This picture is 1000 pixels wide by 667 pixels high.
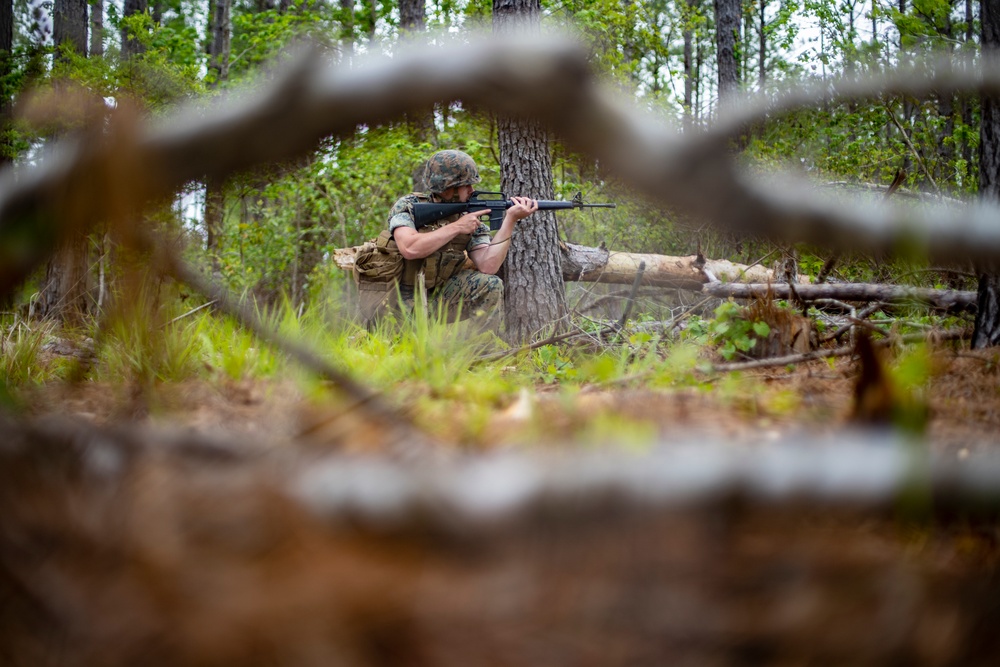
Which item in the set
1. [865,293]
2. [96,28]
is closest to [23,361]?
[865,293]

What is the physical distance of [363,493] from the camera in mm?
873

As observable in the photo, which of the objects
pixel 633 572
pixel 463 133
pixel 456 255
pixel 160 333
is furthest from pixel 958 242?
pixel 463 133

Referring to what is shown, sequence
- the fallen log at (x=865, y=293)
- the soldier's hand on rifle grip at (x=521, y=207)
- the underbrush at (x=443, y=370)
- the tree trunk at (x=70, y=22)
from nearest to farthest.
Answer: the underbrush at (x=443, y=370) < the fallen log at (x=865, y=293) < the soldier's hand on rifle grip at (x=521, y=207) < the tree trunk at (x=70, y=22)

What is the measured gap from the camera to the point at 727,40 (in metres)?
12.4

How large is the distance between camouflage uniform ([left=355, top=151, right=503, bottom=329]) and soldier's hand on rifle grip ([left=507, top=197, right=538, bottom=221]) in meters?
0.44

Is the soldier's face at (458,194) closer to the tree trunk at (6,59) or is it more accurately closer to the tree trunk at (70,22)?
the tree trunk at (6,59)

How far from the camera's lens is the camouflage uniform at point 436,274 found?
5.23 m

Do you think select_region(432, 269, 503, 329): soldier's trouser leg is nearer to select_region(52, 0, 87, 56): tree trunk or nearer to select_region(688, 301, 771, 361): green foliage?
select_region(688, 301, 771, 361): green foliage

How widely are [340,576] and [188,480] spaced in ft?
0.87

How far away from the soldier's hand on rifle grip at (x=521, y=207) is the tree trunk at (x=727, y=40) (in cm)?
869

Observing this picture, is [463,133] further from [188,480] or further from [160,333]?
[188,480]

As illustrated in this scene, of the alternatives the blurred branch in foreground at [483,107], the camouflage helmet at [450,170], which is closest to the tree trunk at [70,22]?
the camouflage helmet at [450,170]

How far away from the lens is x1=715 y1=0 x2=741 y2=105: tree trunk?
40.4ft

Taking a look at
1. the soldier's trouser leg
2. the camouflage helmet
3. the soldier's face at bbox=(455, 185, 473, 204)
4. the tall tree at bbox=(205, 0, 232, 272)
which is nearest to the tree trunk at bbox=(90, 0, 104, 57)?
the tall tree at bbox=(205, 0, 232, 272)
